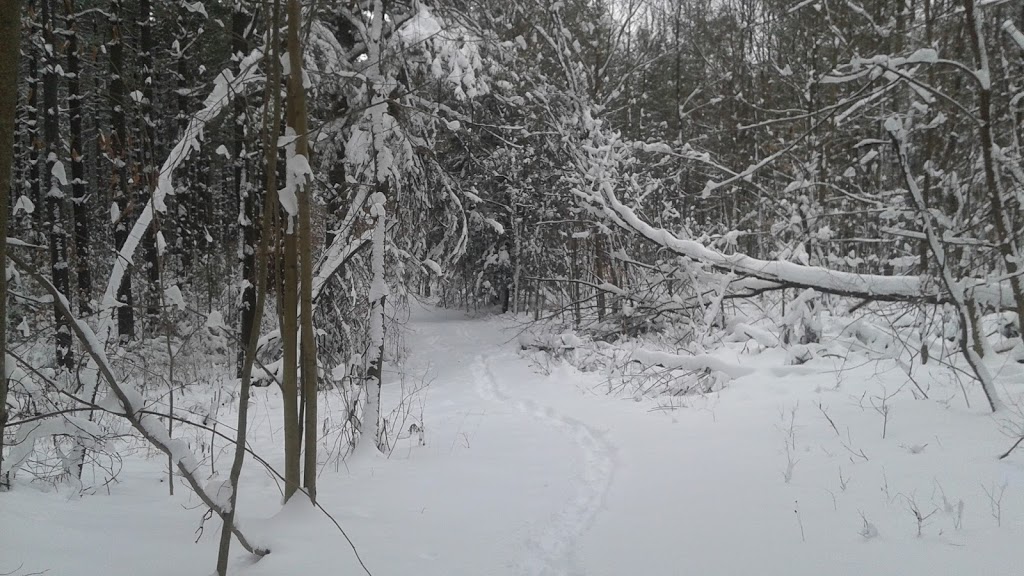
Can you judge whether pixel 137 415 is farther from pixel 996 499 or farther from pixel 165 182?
pixel 996 499

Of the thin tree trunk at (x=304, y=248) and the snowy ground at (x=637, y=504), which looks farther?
the thin tree trunk at (x=304, y=248)

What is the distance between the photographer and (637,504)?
4.27 metres

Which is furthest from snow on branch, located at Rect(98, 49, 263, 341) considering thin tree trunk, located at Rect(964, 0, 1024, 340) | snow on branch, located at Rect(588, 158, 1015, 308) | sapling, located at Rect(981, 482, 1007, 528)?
thin tree trunk, located at Rect(964, 0, 1024, 340)

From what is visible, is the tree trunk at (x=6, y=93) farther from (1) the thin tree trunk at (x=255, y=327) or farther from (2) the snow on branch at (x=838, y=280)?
(2) the snow on branch at (x=838, y=280)

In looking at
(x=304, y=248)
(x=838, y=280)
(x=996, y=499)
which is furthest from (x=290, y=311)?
(x=838, y=280)

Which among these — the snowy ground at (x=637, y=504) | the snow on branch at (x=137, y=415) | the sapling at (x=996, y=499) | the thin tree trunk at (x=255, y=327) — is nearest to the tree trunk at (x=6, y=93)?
the snow on branch at (x=137, y=415)

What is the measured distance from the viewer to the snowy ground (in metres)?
3.02

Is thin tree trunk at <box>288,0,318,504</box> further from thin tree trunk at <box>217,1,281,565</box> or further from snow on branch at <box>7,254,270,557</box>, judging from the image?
snow on branch at <box>7,254,270,557</box>

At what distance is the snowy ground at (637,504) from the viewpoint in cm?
302

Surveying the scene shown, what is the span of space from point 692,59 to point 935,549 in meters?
16.8

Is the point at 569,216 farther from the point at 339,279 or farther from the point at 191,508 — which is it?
the point at 191,508

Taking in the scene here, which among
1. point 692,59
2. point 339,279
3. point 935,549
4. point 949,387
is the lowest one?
point 935,549

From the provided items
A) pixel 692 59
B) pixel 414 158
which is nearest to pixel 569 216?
pixel 692 59

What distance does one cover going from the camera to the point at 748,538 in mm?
3477
